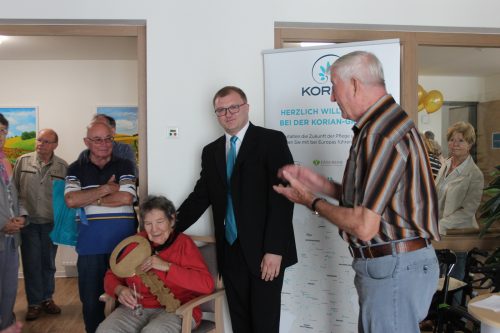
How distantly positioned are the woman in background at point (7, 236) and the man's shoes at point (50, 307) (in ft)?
3.68

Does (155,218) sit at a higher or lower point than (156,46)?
lower

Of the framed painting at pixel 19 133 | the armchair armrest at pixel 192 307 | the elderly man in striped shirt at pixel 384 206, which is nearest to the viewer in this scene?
the elderly man in striped shirt at pixel 384 206

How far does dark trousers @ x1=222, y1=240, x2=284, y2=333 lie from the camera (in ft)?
8.63

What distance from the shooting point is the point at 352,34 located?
11.1 ft

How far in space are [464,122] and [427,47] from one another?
2.26ft

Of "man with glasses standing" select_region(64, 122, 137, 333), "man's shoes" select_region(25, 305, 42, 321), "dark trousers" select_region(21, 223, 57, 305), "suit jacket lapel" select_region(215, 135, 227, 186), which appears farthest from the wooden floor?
"suit jacket lapel" select_region(215, 135, 227, 186)

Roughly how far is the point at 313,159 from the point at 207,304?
1140 millimetres

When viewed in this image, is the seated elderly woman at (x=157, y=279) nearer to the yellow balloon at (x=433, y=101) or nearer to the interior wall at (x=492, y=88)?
the yellow balloon at (x=433, y=101)

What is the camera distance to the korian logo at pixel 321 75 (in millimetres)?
3098

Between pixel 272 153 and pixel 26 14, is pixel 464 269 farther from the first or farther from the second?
pixel 26 14

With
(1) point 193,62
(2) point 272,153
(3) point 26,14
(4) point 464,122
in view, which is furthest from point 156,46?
(4) point 464,122

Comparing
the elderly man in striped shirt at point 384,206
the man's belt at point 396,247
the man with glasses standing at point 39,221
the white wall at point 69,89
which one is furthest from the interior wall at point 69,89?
the man's belt at point 396,247

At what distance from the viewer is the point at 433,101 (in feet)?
12.1

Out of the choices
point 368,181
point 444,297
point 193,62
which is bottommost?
point 444,297
